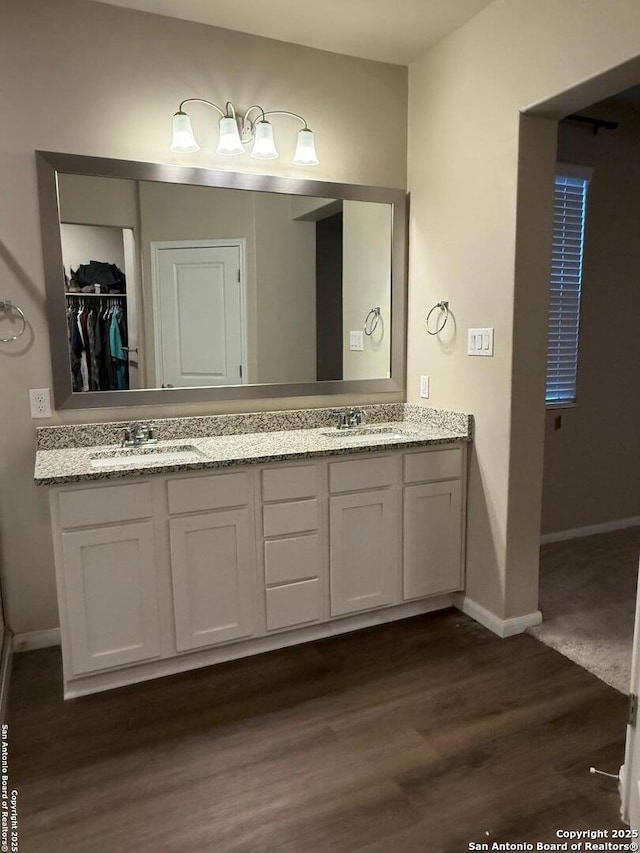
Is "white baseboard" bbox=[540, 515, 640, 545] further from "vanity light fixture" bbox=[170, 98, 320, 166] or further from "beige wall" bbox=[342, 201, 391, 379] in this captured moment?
"vanity light fixture" bbox=[170, 98, 320, 166]

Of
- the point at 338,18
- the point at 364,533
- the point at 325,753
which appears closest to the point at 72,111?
the point at 338,18

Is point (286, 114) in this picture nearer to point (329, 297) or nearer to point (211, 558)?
point (329, 297)

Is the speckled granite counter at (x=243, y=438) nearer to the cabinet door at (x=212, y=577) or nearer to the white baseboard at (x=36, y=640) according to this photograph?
the cabinet door at (x=212, y=577)

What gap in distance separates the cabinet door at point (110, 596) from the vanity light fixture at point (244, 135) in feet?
5.22

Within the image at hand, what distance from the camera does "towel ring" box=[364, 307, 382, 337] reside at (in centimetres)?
311

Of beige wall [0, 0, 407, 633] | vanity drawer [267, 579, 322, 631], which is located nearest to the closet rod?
beige wall [0, 0, 407, 633]

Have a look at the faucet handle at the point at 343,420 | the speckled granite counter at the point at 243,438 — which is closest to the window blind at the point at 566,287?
the speckled granite counter at the point at 243,438

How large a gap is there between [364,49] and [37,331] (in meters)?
1.96

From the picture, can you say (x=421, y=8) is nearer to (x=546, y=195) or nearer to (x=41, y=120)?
(x=546, y=195)

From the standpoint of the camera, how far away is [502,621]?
2654mm

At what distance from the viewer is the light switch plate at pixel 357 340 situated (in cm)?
308

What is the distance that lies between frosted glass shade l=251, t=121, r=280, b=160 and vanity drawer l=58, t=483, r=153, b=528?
5.03ft

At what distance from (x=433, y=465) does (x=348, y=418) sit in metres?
0.50

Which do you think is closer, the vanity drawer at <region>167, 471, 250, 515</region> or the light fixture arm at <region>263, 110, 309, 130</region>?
the vanity drawer at <region>167, 471, 250, 515</region>
